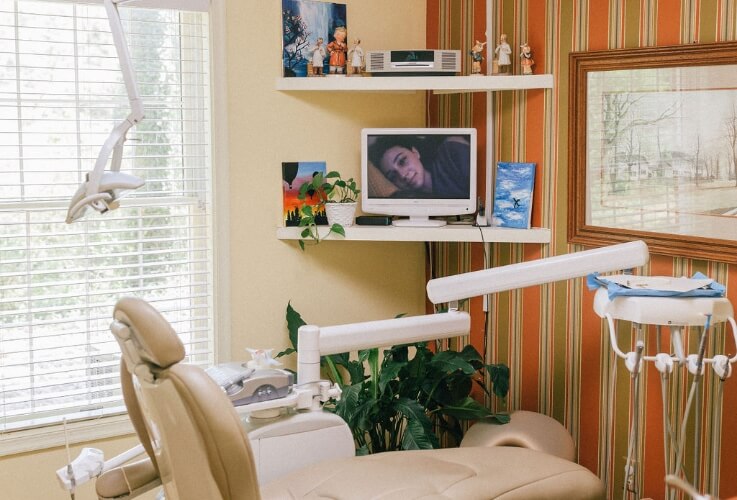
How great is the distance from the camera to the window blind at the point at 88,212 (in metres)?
3.09

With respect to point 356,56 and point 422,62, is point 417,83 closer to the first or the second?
point 422,62

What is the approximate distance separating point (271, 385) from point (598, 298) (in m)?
0.99

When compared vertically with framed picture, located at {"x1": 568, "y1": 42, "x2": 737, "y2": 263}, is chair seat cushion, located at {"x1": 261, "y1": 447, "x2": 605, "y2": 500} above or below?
below

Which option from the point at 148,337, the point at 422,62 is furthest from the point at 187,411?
the point at 422,62

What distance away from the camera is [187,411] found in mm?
1683

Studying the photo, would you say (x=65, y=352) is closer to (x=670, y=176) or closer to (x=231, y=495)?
(x=231, y=495)

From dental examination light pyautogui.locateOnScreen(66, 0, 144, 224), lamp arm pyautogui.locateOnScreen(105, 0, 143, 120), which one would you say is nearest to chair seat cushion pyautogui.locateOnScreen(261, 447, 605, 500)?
dental examination light pyautogui.locateOnScreen(66, 0, 144, 224)

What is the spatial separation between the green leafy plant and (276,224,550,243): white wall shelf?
34 centimetres

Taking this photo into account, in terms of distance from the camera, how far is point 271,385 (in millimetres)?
2375

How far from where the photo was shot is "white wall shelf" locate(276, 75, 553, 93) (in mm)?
3309

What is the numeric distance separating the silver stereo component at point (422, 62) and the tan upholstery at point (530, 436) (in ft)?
4.28

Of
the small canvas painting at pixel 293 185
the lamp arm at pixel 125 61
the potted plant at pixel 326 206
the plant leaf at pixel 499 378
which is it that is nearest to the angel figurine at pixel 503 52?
the potted plant at pixel 326 206

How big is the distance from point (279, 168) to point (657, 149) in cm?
143

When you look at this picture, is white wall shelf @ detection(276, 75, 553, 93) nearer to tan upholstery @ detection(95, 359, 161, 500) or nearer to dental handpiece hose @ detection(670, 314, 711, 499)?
dental handpiece hose @ detection(670, 314, 711, 499)
